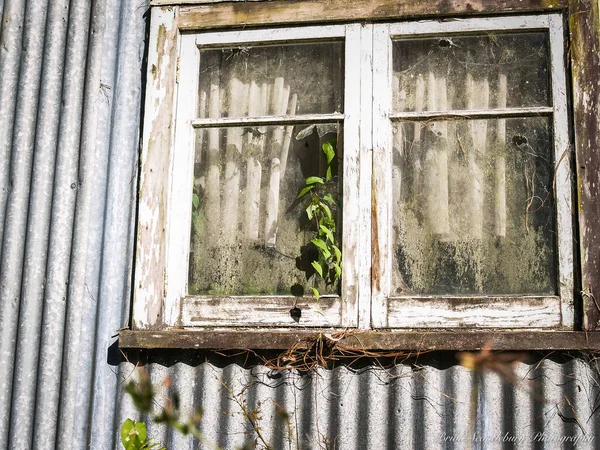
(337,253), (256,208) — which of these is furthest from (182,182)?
(337,253)

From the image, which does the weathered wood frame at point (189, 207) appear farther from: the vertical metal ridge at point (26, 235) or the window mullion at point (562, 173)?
the window mullion at point (562, 173)

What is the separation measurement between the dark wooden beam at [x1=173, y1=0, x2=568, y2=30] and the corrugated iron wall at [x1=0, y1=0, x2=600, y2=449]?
310 mm

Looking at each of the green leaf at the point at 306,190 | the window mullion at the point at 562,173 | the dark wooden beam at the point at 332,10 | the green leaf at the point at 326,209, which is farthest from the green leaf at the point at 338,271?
the dark wooden beam at the point at 332,10

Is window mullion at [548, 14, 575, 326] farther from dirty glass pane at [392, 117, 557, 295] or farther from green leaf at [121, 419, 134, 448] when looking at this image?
green leaf at [121, 419, 134, 448]

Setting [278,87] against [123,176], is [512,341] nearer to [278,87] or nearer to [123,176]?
[278,87]

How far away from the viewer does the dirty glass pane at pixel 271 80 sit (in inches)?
126

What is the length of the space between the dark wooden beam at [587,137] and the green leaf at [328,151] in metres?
0.99

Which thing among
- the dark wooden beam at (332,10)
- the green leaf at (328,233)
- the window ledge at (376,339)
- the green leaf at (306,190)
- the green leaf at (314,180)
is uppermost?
the dark wooden beam at (332,10)

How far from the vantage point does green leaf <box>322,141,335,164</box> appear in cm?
311

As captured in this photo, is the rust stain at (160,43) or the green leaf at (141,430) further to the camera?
the rust stain at (160,43)

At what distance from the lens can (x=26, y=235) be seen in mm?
3186

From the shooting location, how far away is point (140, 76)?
3.28 meters

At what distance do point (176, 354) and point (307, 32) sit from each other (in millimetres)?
1513

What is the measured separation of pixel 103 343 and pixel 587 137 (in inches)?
85.3
